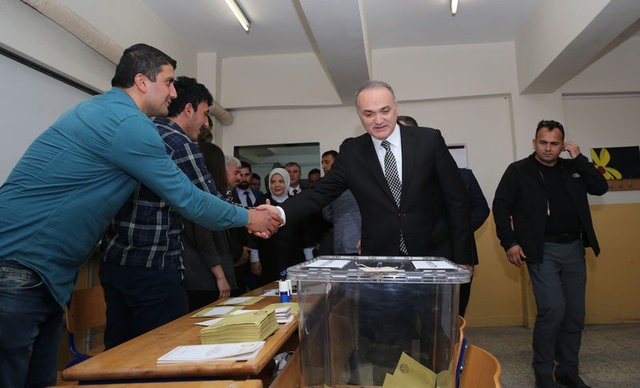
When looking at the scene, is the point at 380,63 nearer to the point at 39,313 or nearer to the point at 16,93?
the point at 16,93

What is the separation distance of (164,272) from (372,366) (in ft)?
3.03

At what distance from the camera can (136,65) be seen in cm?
149

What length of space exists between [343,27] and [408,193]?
7.86ft

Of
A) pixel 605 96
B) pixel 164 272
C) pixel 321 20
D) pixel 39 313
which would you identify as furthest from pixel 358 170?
pixel 605 96

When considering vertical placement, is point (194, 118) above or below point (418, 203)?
above

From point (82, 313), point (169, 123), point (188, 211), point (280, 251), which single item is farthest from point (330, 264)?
point (280, 251)

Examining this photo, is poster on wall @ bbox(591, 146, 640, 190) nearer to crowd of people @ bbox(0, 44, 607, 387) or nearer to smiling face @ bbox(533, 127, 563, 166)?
crowd of people @ bbox(0, 44, 607, 387)

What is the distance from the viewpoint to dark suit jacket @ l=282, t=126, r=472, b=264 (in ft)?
5.78

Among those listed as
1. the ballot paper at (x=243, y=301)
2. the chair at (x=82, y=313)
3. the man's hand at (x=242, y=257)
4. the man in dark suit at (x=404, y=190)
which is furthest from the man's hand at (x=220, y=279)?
the man's hand at (x=242, y=257)

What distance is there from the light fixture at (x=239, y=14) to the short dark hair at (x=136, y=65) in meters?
2.73

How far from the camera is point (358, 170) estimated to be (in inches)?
75.1

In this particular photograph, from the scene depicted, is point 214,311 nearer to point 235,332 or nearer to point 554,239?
point 235,332

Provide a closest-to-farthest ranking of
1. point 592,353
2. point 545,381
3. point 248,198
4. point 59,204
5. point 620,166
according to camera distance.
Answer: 1. point 59,204
2. point 545,381
3. point 592,353
4. point 248,198
5. point 620,166

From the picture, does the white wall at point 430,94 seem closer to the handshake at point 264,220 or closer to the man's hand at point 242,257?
the man's hand at point 242,257
